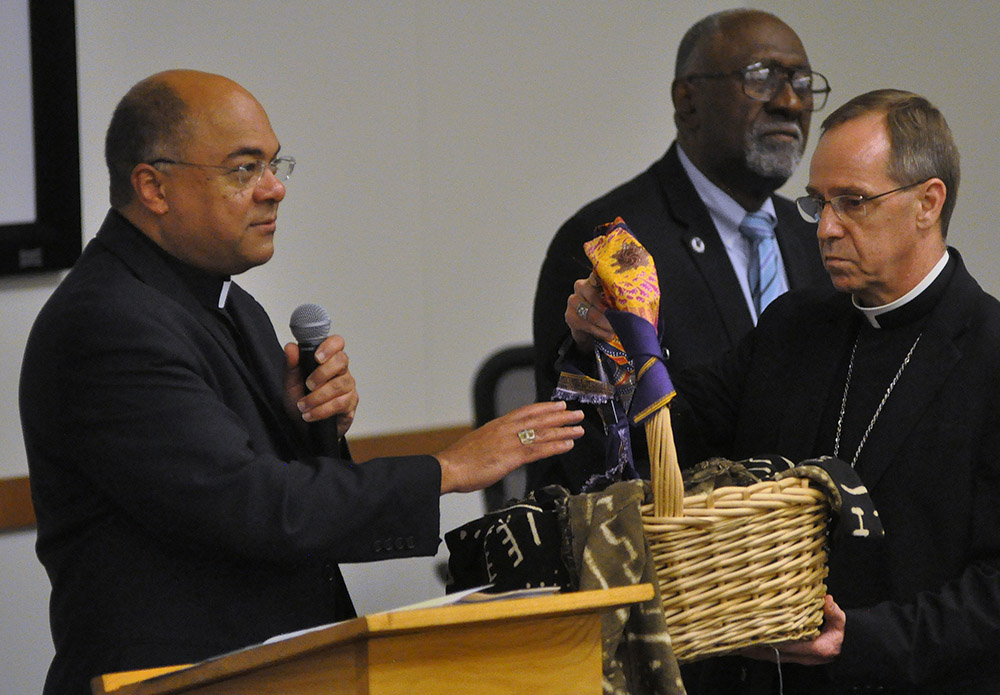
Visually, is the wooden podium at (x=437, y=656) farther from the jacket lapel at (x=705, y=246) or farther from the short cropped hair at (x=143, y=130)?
the jacket lapel at (x=705, y=246)

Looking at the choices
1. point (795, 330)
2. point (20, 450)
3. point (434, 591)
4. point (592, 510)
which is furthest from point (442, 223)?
Result: point (592, 510)

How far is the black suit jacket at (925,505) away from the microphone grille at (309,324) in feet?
2.55

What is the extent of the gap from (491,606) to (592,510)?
0.38 meters

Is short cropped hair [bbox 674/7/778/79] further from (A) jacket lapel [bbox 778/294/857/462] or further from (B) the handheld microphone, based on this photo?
A: (B) the handheld microphone

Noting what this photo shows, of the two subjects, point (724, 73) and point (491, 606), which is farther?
point (724, 73)

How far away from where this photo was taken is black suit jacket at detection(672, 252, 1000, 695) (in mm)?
1974

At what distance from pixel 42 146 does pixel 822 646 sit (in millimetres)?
2402

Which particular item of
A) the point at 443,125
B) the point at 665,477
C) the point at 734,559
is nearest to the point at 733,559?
the point at 734,559

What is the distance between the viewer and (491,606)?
147cm

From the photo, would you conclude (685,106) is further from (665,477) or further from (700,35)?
(665,477)

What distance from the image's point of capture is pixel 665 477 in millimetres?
1730

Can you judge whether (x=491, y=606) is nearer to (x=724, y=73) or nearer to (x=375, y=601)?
(x=724, y=73)

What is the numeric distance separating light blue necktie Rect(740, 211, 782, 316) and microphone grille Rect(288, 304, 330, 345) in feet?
4.31

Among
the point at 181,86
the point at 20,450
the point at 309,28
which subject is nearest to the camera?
the point at 181,86
